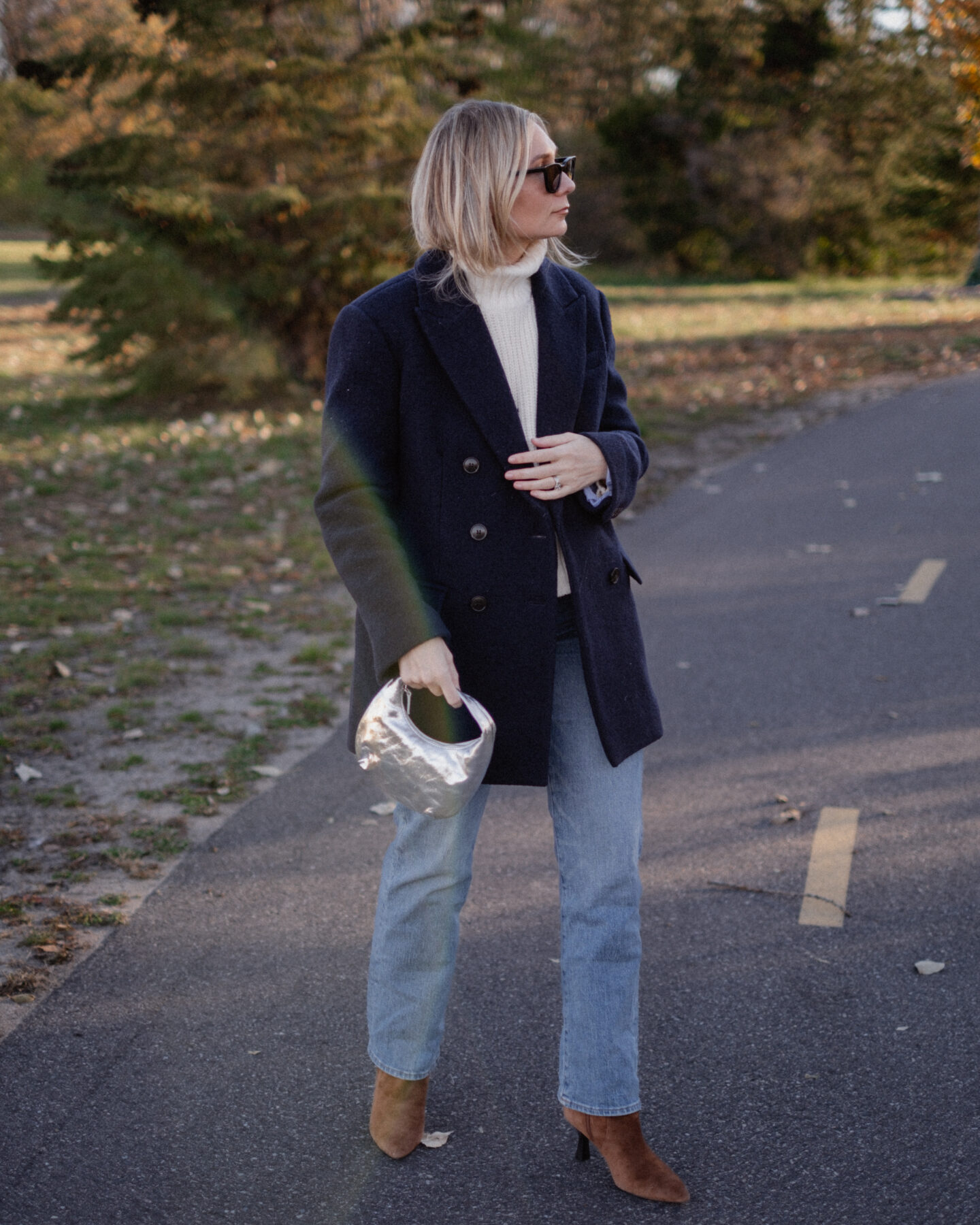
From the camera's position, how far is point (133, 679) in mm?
5676

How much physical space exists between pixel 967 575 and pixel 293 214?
7428 mm

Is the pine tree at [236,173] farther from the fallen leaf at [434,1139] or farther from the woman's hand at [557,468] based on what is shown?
the fallen leaf at [434,1139]

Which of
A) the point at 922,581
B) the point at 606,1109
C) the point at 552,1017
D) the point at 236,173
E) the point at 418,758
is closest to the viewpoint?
the point at 418,758

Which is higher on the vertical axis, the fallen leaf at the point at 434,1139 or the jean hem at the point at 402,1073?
the jean hem at the point at 402,1073

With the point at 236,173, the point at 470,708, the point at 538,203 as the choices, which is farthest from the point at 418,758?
the point at 236,173

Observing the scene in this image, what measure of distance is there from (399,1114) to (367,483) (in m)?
1.34

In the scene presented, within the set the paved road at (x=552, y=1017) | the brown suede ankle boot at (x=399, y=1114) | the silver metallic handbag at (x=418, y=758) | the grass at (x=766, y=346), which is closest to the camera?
the silver metallic handbag at (x=418, y=758)

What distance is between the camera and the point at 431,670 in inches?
89.9

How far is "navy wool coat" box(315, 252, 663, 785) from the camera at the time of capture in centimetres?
233

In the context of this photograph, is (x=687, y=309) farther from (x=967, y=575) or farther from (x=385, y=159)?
(x=967, y=575)

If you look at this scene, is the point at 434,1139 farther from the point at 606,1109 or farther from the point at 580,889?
the point at 580,889

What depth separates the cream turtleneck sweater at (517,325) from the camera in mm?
2410

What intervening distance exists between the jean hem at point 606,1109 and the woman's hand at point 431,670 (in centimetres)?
88

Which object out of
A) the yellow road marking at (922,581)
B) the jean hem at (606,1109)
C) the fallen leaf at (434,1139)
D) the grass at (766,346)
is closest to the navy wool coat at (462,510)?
the jean hem at (606,1109)
